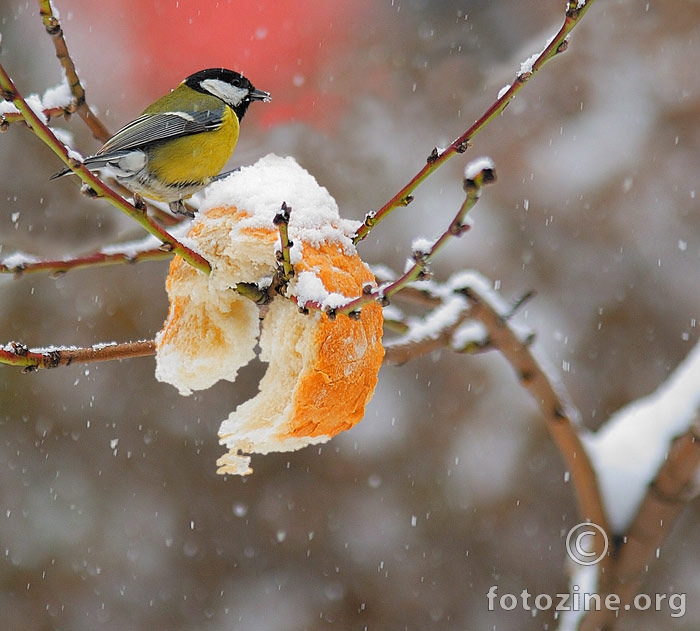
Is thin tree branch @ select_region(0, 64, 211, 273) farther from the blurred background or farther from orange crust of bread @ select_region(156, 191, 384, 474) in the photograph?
the blurred background

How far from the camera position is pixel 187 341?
0.88 metres

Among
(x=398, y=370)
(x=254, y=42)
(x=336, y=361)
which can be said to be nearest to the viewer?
(x=336, y=361)

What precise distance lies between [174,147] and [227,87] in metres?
0.26

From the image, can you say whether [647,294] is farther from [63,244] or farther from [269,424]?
[269,424]

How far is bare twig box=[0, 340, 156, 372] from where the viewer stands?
0.79 metres

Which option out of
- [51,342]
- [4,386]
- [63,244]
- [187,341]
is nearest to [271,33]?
[63,244]

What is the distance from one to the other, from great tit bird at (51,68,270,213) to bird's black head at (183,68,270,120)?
1 cm

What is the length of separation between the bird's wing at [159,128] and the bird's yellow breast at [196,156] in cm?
1

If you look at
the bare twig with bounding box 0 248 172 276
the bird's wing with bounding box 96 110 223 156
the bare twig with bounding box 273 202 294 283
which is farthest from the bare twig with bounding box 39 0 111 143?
the bare twig with bounding box 273 202 294 283

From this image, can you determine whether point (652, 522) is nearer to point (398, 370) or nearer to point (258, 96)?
point (258, 96)

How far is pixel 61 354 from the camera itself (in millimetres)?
829

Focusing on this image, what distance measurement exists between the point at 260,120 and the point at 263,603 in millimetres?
1714

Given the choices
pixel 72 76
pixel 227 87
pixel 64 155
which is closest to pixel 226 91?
pixel 227 87

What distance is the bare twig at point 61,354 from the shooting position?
79 cm
